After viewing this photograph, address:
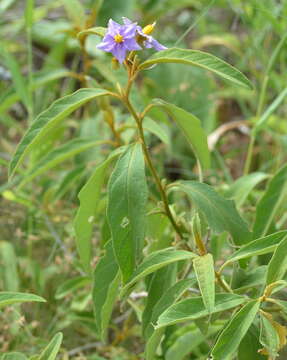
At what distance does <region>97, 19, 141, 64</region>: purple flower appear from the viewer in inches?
48.4

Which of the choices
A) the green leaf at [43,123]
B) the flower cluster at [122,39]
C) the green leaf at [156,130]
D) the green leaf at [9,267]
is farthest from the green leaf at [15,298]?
the green leaf at [9,267]

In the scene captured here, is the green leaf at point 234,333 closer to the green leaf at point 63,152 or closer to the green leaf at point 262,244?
the green leaf at point 262,244

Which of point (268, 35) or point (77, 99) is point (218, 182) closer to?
point (268, 35)

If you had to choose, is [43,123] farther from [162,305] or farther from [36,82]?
[36,82]

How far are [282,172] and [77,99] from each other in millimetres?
591

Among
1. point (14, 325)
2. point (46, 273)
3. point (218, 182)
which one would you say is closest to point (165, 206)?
point (14, 325)

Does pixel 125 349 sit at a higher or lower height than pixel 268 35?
lower

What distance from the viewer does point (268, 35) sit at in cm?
297

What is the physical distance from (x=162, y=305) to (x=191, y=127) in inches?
13.2

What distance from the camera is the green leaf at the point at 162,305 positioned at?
1.33 metres

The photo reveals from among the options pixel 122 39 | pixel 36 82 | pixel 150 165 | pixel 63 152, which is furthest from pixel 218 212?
pixel 36 82

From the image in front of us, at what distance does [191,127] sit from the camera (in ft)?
4.72

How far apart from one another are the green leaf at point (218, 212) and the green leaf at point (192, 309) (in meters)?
0.18

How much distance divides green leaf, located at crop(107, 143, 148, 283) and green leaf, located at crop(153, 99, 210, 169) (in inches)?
5.8
